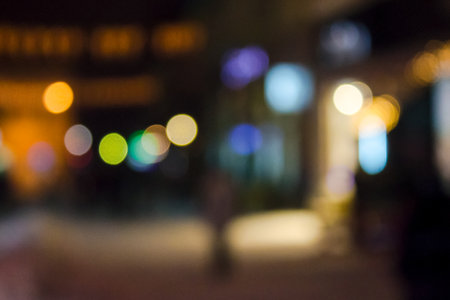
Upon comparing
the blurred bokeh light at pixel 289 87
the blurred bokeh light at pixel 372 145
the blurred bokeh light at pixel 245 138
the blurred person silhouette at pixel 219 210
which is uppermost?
the blurred bokeh light at pixel 289 87

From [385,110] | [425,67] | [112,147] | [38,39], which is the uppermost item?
[38,39]

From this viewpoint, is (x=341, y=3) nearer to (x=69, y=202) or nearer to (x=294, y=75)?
A: (x=294, y=75)

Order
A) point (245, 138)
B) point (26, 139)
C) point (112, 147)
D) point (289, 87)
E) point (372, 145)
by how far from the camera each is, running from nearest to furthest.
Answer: point (372, 145) < point (289, 87) < point (245, 138) < point (26, 139) < point (112, 147)

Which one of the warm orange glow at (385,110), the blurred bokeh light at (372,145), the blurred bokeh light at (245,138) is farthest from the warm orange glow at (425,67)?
the blurred bokeh light at (245,138)

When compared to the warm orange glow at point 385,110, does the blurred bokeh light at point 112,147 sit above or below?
above

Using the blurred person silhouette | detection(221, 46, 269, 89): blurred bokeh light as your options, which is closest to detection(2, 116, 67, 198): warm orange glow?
detection(221, 46, 269, 89): blurred bokeh light

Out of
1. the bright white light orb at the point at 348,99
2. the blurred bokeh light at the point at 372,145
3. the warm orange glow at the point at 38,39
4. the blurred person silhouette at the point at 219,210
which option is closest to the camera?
the blurred person silhouette at the point at 219,210

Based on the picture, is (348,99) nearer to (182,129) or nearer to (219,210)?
(219,210)

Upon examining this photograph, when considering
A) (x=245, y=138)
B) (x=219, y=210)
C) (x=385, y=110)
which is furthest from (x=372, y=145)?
(x=245, y=138)

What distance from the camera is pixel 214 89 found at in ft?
102

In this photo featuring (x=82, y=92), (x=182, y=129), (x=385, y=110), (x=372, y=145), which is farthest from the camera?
(x=182, y=129)

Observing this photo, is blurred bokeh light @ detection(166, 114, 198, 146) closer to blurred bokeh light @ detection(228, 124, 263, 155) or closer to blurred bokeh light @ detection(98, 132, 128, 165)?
blurred bokeh light @ detection(228, 124, 263, 155)

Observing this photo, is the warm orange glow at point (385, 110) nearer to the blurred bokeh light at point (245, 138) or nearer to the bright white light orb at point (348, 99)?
the bright white light orb at point (348, 99)

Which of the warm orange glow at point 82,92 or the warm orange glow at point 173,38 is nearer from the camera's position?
the warm orange glow at point 173,38
